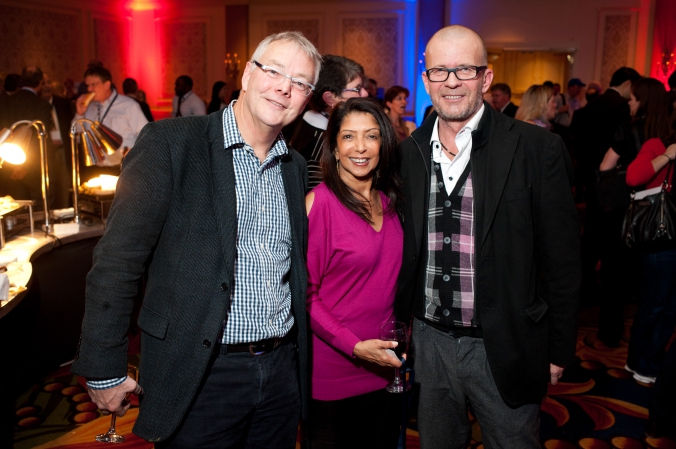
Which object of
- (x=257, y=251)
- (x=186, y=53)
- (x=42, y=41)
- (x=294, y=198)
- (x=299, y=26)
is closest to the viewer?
(x=257, y=251)

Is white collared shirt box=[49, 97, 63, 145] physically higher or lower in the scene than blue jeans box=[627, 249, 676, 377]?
higher

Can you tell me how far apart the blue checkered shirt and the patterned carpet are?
4.94ft

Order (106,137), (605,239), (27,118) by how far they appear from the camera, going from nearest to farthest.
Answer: (106,137), (605,239), (27,118)

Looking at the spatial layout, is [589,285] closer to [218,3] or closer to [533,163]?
[533,163]

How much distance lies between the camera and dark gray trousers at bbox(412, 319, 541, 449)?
1799 millimetres

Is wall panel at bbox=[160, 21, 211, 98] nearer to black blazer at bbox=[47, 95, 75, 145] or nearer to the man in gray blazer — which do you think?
black blazer at bbox=[47, 95, 75, 145]

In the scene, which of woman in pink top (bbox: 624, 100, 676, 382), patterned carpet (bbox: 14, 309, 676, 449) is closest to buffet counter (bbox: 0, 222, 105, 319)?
patterned carpet (bbox: 14, 309, 676, 449)

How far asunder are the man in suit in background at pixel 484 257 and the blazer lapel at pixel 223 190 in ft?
1.98

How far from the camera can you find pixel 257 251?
61.1 inches

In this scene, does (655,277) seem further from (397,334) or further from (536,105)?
(397,334)

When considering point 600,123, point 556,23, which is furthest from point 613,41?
point 600,123

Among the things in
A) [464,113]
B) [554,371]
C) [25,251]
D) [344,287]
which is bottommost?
[554,371]

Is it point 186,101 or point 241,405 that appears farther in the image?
point 186,101

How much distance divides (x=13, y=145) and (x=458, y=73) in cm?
210
